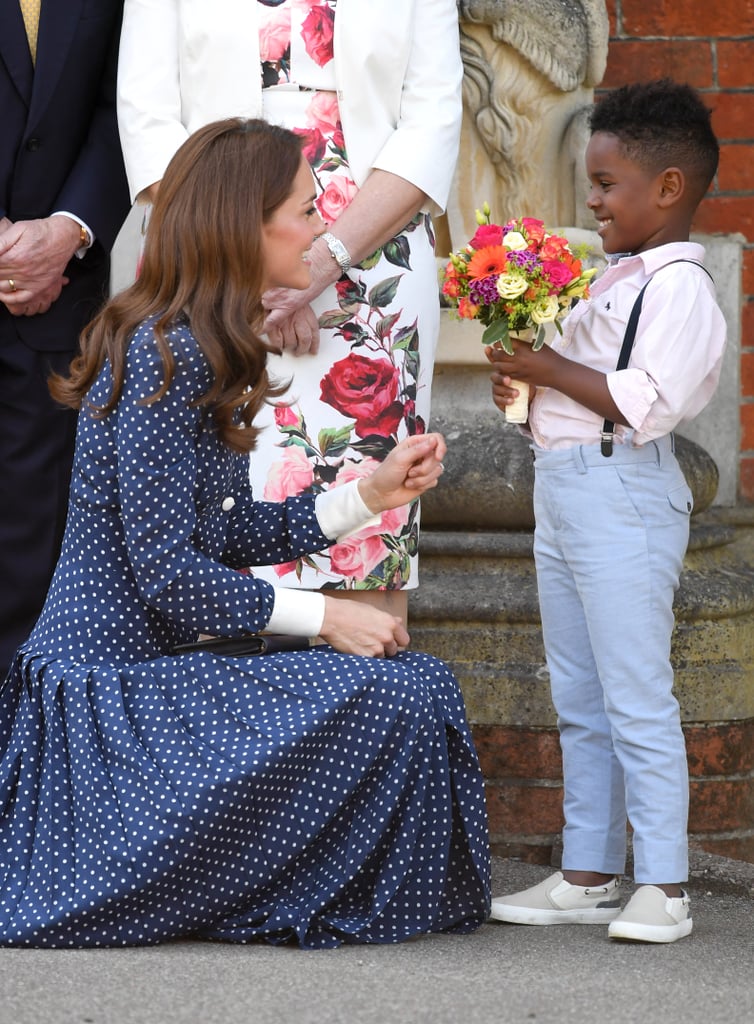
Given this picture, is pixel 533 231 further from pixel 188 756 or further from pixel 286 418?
pixel 188 756

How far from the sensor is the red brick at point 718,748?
3641 millimetres

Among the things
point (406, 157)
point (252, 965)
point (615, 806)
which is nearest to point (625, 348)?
point (406, 157)

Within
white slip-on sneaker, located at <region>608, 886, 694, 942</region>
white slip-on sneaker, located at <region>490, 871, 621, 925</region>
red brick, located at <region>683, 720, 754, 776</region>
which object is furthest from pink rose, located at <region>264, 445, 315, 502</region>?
red brick, located at <region>683, 720, 754, 776</region>

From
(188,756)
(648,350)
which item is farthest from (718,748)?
(188,756)

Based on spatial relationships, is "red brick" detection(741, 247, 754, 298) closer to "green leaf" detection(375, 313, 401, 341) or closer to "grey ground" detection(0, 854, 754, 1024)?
"green leaf" detection(375, 313, 401, 341)

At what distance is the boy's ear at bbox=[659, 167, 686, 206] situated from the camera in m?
2.88

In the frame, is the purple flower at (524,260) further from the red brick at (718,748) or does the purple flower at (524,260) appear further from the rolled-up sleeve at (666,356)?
the red brick at (718,748)

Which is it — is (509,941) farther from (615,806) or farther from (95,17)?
(95,17)

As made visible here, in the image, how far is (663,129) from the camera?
9.53 ft

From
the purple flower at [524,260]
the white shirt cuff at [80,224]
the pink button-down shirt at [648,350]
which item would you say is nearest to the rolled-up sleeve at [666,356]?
the pink button-down shirt at [648,350]

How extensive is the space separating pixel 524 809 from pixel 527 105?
5.15 ft

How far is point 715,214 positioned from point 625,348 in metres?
1.62

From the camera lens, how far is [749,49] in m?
4.27

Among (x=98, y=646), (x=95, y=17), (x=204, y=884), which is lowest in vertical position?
(x=204, y=884)
